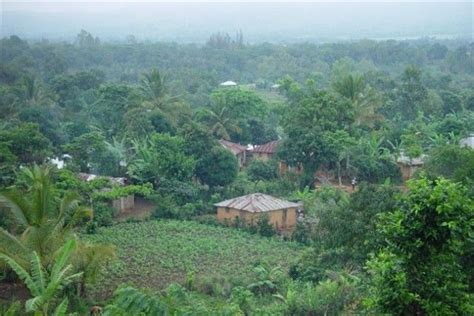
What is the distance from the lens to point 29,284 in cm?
1045

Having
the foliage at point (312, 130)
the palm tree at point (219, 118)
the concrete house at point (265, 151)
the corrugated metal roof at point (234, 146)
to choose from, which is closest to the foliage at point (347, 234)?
the foliage at point (312, 130)

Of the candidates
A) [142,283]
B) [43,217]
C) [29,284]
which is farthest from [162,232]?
[29,284]

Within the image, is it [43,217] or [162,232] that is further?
[162,232]

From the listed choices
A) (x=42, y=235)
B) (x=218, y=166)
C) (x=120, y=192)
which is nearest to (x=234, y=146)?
(x=218, y=166)

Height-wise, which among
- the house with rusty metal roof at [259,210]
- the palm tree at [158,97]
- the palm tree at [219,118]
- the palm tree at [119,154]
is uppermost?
the palm tree at [158,97]

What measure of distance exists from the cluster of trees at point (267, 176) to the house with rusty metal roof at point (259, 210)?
2.19 feet

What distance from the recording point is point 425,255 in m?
7.25

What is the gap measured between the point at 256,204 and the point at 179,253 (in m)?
3.88

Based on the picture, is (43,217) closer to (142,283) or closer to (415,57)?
(142,283)

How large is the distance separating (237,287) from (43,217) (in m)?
4.34

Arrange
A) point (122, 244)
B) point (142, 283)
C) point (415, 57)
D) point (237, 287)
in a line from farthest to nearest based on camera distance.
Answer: point (415, 57), point (122, 244), point (142, 283), point (237, 287)

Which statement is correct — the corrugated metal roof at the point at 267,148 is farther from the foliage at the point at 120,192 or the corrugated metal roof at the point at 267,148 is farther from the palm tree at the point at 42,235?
the palm tree at the point at 42,235

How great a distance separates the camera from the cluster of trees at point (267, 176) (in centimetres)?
724

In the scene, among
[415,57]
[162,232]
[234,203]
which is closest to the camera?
[162,232]
